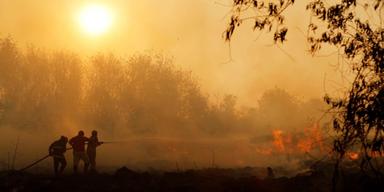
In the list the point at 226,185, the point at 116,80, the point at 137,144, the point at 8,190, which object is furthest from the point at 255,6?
the point at 116,80

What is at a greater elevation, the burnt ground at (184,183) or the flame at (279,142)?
the burnt ground at (184,183)

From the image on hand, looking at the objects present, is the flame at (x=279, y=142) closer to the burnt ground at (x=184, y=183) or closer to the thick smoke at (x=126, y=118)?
the thick smoke at (x=126, y=118)

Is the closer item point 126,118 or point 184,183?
point 184,183

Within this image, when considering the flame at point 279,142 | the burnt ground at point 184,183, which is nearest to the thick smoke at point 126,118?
the flame at point 279,142

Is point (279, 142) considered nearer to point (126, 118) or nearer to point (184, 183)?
point (126, 118)

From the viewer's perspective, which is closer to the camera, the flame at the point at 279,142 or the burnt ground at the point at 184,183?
the burnt ground at the point at 184,183

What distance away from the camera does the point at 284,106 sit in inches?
3659

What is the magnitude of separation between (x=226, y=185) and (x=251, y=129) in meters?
65.2

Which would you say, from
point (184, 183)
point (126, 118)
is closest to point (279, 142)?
point (126, 118)

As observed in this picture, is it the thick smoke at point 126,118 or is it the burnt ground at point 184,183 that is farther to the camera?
the thick smoke at point 126,118

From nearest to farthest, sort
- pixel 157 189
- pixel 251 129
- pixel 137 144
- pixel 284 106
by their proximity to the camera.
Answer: pixel 157 189, pixel 137 144, pixel 251 129, pixel 284 106

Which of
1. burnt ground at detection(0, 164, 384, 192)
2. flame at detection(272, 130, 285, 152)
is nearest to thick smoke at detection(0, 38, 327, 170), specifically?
flame at detection(272, 130, 285, 152)

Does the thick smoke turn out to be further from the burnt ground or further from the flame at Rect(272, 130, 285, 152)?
the burnt ground

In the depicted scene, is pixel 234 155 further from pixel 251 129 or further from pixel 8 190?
pixel 8 190
